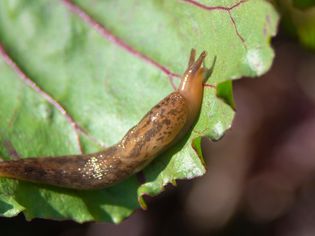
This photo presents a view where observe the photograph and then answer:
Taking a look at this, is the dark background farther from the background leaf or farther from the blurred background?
the background leaf

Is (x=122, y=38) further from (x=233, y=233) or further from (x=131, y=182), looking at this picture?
(x=233, y=233)

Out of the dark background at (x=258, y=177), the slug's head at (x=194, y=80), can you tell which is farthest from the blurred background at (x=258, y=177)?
the slug's head at (x=194, y=80)

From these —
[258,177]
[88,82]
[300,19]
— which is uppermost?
[88,82]

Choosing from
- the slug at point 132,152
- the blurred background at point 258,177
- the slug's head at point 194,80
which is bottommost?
the blurred background at point 258,177

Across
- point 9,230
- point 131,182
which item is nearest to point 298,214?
point 131,182

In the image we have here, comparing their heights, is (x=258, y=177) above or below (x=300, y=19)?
below

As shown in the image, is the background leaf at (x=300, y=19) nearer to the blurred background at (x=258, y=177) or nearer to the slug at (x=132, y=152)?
the slug at (x=132, y=152)

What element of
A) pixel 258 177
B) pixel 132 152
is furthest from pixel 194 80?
pixel 258 177

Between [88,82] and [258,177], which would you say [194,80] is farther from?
[258,177]
